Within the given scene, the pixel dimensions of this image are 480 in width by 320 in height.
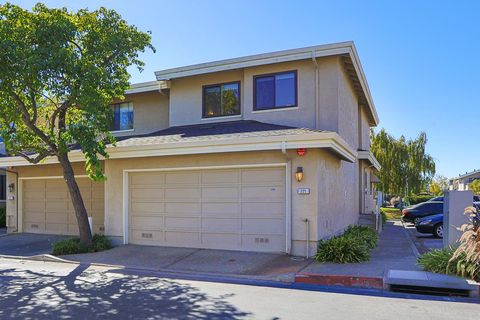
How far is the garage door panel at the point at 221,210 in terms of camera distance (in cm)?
1271

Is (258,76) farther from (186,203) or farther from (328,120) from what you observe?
(186,203)

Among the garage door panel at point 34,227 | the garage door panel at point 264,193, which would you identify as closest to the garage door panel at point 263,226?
the garage door panel at point 264,193

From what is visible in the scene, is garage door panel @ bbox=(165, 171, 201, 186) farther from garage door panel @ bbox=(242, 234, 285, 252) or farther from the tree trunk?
the tree trunk

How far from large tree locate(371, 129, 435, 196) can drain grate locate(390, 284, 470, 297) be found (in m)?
30.5

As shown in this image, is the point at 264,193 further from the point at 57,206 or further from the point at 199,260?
the point at 57,206

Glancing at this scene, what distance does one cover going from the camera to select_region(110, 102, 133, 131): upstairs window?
63.2ft

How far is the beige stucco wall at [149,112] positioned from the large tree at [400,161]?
2496cm

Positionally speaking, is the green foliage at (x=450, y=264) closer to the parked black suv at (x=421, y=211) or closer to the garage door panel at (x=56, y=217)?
the garage door panel at (x=56, y=217)

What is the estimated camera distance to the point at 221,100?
1630 cm

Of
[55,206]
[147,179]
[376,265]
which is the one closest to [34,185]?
[55,206]

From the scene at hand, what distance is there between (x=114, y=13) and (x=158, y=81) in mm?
4698

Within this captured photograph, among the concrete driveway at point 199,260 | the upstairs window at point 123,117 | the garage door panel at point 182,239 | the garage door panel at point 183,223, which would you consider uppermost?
the upstairs window at point 123,117

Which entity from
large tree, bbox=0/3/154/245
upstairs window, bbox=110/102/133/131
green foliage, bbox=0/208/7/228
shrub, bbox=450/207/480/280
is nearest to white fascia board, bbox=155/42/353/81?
large tree, bbox=0/3/154/245

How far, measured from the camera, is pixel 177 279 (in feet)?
31.8
